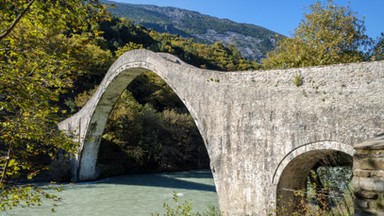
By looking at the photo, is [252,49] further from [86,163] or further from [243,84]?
[243,84]

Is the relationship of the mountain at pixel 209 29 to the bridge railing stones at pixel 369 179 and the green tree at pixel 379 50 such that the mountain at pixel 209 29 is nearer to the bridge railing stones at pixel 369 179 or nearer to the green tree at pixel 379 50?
the green tree at pixel 379 50

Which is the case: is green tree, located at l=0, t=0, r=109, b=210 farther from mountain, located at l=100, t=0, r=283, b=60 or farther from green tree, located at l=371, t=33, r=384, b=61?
mountain, located at l=100, t=0, r=283, b=60

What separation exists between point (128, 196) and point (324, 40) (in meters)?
9.11

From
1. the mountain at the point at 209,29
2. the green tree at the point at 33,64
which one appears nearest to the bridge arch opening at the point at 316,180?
the green tree at the point at 33,64

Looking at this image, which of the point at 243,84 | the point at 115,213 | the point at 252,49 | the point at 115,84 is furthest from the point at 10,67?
the point at 252,49

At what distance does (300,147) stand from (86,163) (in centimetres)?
1440

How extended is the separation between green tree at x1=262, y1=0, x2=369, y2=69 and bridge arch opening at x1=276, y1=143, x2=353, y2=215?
361cm

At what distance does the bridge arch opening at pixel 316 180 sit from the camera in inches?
259

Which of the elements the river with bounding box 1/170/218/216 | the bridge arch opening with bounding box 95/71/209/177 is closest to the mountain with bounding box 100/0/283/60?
the bridge arch opening with bounding box 95/71/209/177

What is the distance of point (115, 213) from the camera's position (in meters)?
10.9

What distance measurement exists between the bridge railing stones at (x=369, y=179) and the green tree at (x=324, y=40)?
731 centimetres

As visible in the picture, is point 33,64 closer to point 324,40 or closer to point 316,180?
point 316,180

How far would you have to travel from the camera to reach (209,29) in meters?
130

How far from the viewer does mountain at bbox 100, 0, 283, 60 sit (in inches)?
4414
